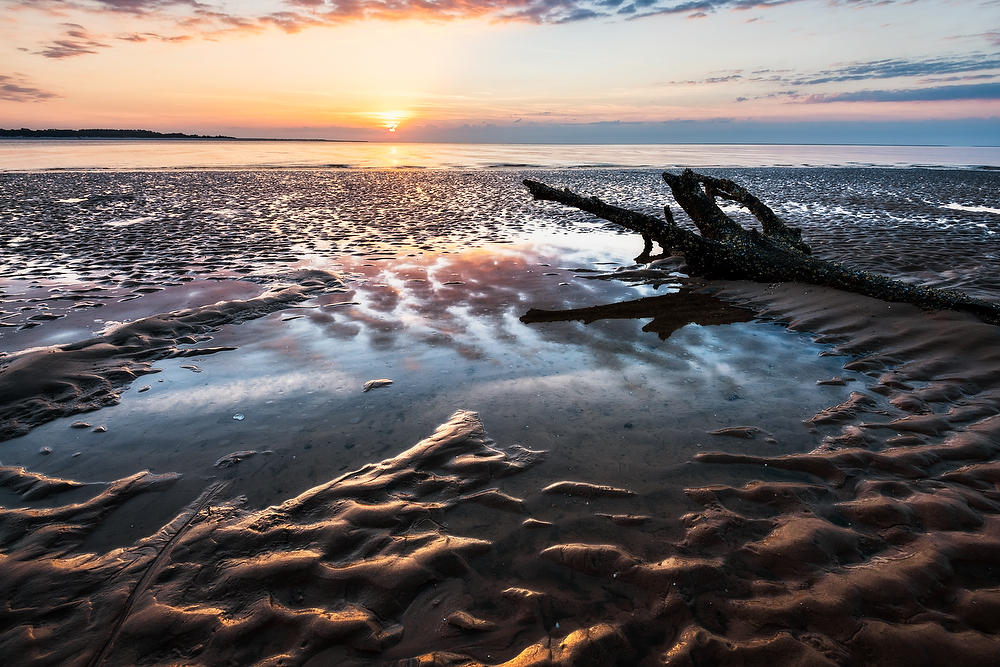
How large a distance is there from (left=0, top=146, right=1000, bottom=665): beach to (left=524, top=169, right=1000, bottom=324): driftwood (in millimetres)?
241

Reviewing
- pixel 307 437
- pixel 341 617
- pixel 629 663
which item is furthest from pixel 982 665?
pixel 307 437

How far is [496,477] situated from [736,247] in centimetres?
727

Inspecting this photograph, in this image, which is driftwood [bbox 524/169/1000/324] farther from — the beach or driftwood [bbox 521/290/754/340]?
driftwood [bbox 521/290/754/340]

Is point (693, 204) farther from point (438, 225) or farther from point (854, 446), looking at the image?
point (438, 225)

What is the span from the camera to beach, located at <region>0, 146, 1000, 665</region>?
7.77ft

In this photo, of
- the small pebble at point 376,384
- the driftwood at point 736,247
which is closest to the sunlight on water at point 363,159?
the driftwood at point 736,247

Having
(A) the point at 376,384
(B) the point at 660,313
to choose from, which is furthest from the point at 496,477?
(B) the point at 660,313

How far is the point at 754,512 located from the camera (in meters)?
3.11

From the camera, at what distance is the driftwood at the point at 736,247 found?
6.73 meters

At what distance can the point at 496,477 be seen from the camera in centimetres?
354

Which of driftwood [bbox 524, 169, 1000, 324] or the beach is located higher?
driftwood [bbox 524, 169, 1000, 324]

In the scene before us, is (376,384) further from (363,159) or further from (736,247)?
(363,159)

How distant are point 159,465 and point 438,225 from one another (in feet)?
43.9

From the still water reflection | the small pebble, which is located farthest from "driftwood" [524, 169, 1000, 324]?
the small pebble
